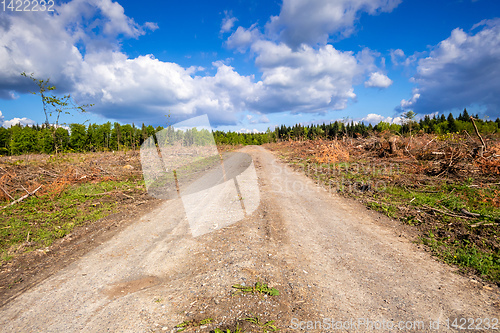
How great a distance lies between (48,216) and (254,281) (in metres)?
7.24

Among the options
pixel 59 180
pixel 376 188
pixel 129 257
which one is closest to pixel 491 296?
pixel 129 257

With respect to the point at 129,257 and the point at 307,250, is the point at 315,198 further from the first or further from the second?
the point at 129,257

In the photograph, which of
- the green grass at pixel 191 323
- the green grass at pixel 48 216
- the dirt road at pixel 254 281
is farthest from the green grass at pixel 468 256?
the green grass at pixel 48 216

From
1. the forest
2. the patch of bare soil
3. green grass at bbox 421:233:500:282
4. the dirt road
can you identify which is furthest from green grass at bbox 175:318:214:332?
the forest

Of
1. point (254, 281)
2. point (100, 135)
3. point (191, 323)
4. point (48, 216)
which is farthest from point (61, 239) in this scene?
point (100, 135)

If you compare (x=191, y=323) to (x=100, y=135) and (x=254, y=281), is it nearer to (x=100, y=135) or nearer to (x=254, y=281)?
(x=254, y=281)

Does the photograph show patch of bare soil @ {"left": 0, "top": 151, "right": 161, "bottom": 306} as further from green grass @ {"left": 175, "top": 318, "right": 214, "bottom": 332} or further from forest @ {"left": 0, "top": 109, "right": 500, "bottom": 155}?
forest @ {"left": 0, "top": 109, "right": 500, "bottom": 155}

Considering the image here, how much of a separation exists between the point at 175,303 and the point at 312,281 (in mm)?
2109

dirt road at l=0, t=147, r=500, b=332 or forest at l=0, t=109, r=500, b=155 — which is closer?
dirt road at l=0, t=147, r=500, b=332

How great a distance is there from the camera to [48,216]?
7.05 m

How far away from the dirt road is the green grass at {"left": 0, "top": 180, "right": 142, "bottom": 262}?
182 cm

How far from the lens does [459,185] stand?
8.75 meters

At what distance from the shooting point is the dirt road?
2.89 metres

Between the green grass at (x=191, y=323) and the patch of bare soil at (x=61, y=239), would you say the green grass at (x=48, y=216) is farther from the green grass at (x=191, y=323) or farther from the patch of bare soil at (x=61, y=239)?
the green grass at (x=191, y=323)
